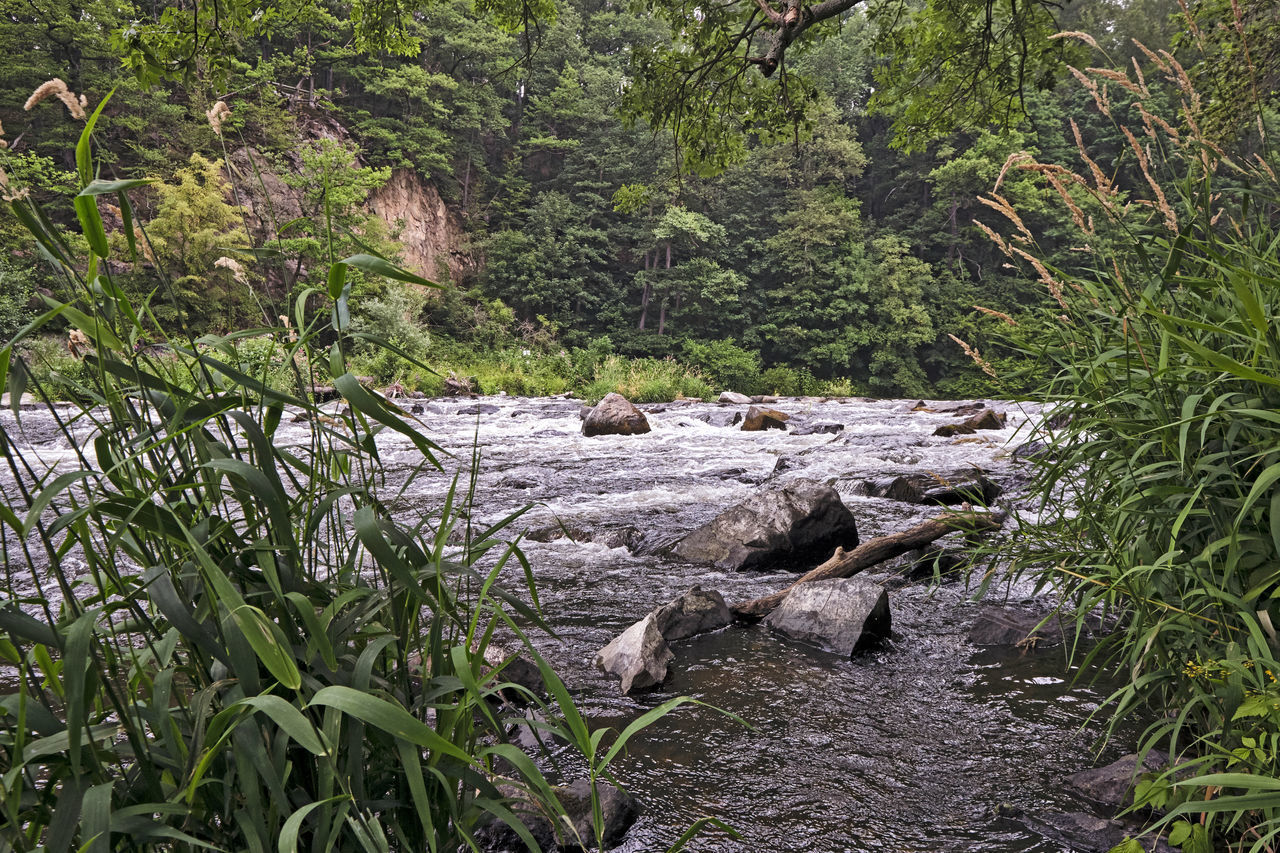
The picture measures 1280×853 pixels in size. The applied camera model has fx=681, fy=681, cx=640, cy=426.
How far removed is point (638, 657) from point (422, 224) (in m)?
28.4

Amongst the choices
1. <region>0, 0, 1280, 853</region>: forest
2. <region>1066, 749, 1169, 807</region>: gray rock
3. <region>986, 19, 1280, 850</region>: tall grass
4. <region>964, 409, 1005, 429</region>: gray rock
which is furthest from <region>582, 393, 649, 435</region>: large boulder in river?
<region>1066, 749, 1169, 807</region>: gray rock

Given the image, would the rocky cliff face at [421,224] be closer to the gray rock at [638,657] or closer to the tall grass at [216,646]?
the gray rock at [638,657]

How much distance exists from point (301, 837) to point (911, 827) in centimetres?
147

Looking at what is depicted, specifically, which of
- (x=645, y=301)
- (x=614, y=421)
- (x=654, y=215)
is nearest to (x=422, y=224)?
(x=645, y=301)

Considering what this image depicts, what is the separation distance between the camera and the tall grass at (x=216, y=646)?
0.85 metres

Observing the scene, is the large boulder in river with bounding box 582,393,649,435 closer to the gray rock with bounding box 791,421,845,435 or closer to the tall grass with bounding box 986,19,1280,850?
the gray rock with bounding box 791,421,845,435

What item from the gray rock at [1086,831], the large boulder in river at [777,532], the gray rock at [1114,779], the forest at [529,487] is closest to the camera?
the forest at [529,487]

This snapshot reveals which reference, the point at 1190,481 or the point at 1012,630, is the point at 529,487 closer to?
the point at 1012,630

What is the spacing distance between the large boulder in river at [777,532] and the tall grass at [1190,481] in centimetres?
219

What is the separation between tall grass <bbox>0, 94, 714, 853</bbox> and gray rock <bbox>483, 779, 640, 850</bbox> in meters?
0.49

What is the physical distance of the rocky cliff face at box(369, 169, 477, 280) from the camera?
26000 mm

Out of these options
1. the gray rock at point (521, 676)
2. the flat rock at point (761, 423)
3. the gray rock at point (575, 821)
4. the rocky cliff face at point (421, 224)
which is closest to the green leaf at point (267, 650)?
the gray rock at point (575, 821)

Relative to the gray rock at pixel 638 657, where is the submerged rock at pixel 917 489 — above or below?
below

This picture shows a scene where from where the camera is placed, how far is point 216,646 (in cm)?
95
